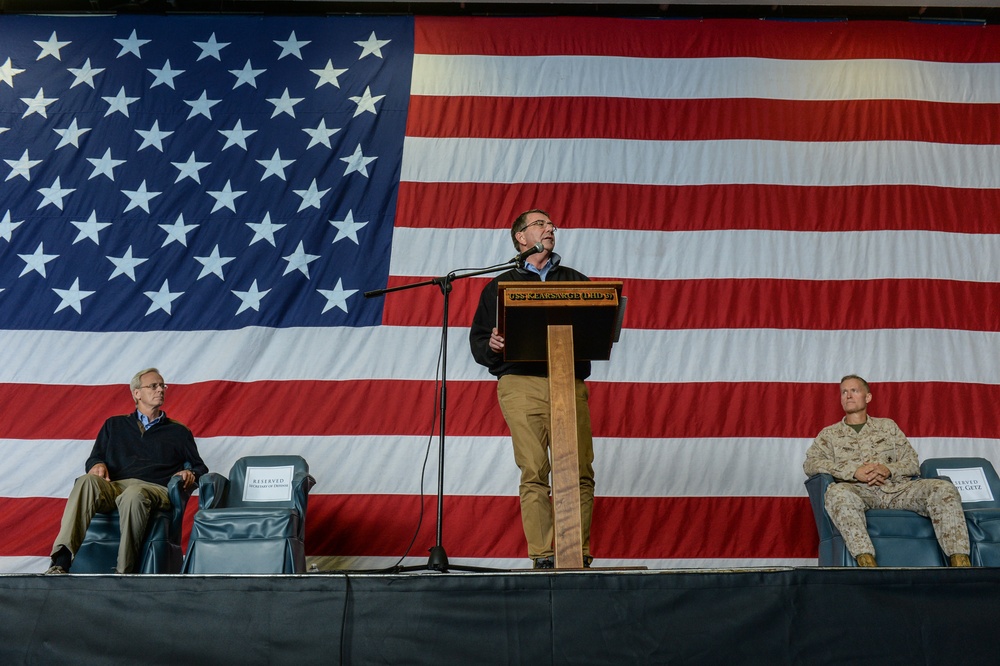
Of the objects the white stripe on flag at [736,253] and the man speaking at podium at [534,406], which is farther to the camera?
the white stripe on flag at [736,253]

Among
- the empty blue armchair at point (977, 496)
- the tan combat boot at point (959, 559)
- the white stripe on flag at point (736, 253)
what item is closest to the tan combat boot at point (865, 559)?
the tan combat boot at point (959, 559)

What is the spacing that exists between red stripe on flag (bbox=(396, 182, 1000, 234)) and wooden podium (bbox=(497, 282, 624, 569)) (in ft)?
6.96

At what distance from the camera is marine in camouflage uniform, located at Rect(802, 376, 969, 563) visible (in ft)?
11.6

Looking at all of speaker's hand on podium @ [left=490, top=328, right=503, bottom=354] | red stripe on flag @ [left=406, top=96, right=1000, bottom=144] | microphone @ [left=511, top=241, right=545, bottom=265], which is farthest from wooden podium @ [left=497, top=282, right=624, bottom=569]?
red stripe on flag @ [left=406, top=96, right=1000, bottom=144]

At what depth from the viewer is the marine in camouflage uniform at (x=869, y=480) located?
352 cm

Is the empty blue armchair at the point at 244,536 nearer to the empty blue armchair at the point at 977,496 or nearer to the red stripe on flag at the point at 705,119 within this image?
the red stripe on flag at the point at 705,119

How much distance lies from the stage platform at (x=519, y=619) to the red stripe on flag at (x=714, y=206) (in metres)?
3.13

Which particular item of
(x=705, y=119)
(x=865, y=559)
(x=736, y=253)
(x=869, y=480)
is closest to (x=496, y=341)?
(x=865, y=559)

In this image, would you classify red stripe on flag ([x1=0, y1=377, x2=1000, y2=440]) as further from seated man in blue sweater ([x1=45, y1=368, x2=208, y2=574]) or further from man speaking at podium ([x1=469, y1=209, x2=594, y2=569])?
man speaking at podium ([x1=469, y1=209, x2=594, y2=569])

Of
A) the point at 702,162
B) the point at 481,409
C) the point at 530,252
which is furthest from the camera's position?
the point at 702,162

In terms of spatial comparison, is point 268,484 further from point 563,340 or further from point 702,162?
point 702,162

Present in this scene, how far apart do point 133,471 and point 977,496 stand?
12.6 feet

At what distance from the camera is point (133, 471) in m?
3.98

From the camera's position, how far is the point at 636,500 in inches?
175
